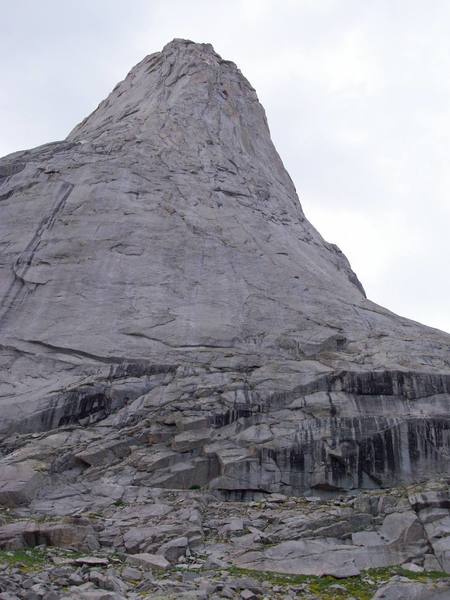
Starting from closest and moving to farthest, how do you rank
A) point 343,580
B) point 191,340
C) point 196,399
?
point 343,580 → point 196,399 → point 191,340

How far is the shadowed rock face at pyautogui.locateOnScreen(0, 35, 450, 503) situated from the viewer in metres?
23.8

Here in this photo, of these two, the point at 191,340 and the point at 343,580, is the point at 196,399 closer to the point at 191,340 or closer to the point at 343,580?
the point at 191,340

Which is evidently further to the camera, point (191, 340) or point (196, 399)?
point (191, 340)

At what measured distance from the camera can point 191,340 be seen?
1160 inches

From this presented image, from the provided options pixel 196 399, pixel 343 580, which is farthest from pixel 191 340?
pixel 343 580

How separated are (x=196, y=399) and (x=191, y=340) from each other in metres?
3.94

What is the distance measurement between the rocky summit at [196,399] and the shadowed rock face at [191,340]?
3.6 inches

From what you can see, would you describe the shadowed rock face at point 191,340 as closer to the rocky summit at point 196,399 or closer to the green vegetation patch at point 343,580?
the rocky summit at point 196,399

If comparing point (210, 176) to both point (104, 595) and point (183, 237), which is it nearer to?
point (183, 237)

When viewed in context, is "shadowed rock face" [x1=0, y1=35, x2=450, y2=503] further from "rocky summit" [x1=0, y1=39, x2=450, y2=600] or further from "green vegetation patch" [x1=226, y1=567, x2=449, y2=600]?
"green vegetation patch" [x1=226, y1=567, x2=449, y2=600]

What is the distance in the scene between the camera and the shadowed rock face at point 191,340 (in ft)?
78.2

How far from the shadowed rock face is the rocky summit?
9 cm

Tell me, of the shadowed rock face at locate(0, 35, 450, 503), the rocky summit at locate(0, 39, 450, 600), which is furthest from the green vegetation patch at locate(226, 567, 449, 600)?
the shadowed rock face at locate(0, 35, 450, 503)

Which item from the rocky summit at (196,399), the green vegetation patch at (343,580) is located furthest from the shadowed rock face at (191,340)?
the green vegetation patch at (343,580)
